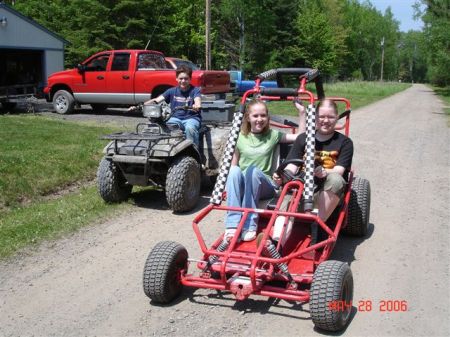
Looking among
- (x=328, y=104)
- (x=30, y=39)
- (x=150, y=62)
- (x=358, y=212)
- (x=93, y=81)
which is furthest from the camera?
(x=30, y=39)

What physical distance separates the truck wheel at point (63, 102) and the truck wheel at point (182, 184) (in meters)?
10.9

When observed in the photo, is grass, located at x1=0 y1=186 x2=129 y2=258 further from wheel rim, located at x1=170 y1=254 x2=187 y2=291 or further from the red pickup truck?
the red pickup truck

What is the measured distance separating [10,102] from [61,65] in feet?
30.0

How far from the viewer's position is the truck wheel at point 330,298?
3654mm

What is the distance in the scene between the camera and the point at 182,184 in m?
6.59

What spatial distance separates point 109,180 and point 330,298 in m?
4.07

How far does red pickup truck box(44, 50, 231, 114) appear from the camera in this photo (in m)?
15.4

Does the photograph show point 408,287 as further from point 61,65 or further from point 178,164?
point 61,65

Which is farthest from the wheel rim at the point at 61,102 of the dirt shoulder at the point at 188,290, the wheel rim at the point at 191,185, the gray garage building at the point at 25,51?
the wheel rim at the point at 191,185

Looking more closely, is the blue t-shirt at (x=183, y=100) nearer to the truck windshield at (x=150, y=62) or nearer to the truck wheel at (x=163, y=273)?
the truck wheel at (x=163, y=273)

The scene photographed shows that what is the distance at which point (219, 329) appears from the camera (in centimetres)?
385

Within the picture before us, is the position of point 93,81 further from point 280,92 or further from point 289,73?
point 280,92

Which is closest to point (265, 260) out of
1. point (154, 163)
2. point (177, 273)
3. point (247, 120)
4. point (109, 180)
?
point (177, 273)

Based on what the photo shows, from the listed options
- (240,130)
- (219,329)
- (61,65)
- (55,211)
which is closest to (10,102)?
(61,65)
